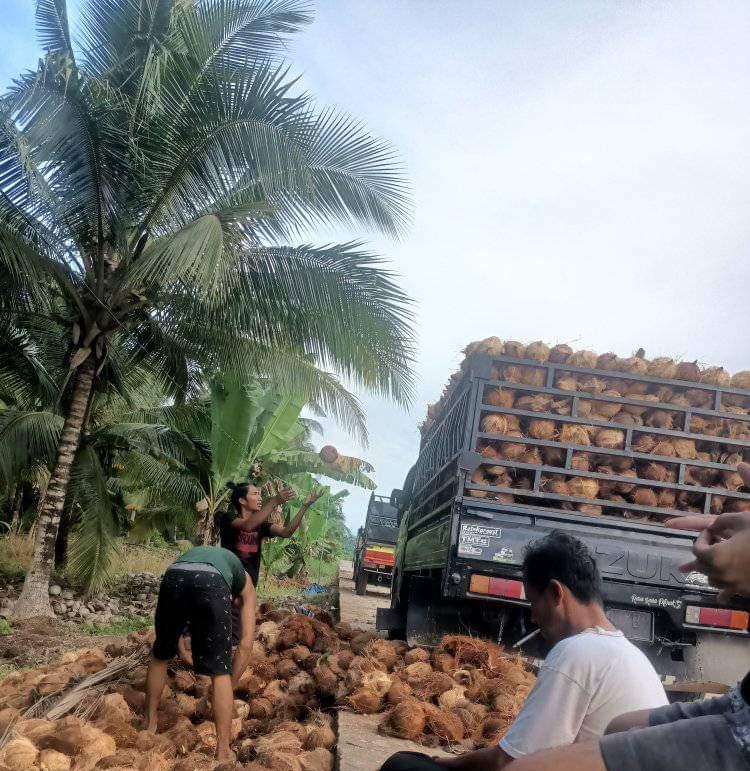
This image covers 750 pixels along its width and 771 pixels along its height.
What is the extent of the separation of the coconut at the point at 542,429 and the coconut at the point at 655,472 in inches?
29.9

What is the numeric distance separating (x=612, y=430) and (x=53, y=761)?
4288 millimetres

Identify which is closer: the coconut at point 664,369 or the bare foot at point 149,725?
the bare foot at point 149,725

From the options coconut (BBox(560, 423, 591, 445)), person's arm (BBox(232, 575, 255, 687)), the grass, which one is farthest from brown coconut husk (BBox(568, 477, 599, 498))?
the grass

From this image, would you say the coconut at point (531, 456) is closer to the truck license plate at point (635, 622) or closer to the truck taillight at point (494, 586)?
the truck taillight at point (494, 586)

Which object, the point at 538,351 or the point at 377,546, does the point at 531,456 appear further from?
the point at 377,546

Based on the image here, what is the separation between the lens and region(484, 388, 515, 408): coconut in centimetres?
601

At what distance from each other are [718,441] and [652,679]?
12.7 ft

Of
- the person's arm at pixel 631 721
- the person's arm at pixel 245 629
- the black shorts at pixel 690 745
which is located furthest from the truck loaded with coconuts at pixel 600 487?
the black shorts at pixel 690 745

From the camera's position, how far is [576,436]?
597cm

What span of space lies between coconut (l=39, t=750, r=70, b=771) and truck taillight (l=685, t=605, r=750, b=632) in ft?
13.4

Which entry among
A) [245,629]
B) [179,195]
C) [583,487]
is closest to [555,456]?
[583,487]

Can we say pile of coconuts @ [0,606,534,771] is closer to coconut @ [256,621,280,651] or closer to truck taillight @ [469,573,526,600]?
coconut @ [256,621,280,651]

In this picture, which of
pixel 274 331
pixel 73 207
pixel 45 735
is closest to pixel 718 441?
pixel 45 735

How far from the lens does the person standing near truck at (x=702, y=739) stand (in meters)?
1.37
